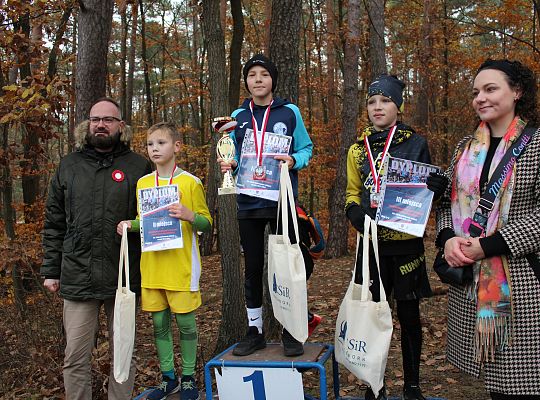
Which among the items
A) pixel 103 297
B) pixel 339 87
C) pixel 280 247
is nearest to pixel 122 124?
pixel 103 297

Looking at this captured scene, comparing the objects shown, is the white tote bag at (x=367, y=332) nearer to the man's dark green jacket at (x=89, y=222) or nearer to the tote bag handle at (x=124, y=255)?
the tote bag handle at (x=124, y=255)

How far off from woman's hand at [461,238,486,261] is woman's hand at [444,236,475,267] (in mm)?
12

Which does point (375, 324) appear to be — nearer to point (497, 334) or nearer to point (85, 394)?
point (497, 334)

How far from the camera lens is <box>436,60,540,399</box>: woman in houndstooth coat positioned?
2.79 metres

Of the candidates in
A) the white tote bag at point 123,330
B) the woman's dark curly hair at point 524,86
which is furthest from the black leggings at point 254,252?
the woman's dark curly hair at point 524,86

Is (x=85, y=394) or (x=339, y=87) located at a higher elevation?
(x=339, y=87)

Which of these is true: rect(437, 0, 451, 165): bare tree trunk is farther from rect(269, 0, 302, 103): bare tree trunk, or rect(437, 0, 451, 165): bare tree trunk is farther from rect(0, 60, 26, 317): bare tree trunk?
rect(269, 0, 302, 103): bare tree trunk

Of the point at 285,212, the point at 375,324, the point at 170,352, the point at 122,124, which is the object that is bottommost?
the point at 170,352

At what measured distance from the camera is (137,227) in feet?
12.7

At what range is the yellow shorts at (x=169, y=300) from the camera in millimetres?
3811

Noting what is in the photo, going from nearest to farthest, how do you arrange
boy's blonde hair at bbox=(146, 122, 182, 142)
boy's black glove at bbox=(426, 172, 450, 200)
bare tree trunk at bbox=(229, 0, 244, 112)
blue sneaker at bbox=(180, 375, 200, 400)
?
boy's black glove at bbox=(426, 172, 450, 200), blue sneaker at bbox=(180, 375, 200, 400), boy's blonde hair at bbox=(146, 122, 182, 142), bare tree trunk at bbox=(229, 0, 244, 112)

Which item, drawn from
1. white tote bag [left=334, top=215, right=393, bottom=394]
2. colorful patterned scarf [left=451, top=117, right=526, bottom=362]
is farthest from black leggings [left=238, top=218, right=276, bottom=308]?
colorful patterned scarf [left=451, top=117, right=526, bottom=362]

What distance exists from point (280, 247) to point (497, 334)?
1.45 metres

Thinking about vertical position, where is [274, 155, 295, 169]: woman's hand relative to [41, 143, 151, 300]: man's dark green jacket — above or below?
above
